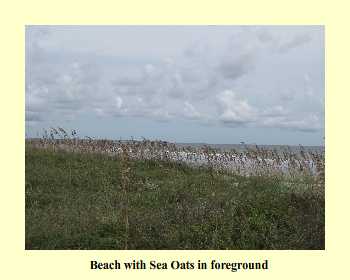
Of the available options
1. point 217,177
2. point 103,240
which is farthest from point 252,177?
point 103,240

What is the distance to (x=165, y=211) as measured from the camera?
1102cm

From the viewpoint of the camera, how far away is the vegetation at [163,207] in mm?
9281

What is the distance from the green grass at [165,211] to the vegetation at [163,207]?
0.07 ft

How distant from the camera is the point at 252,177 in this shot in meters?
16.3

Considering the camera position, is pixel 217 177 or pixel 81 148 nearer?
pixel 217 177

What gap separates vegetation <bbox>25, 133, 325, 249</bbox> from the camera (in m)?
9.28

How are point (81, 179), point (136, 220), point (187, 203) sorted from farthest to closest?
1. point (81, 179)
2. point (187, 203)
3. point (136, 220)

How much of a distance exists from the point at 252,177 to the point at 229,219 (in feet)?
20.2

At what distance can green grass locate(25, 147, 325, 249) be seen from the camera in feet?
30.4

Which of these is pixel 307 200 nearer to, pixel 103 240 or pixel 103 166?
pixel 103 240

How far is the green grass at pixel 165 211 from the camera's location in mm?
9252

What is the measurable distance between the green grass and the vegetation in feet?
0.07

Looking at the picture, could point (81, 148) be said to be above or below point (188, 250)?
above

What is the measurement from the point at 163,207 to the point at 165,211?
53 cm
